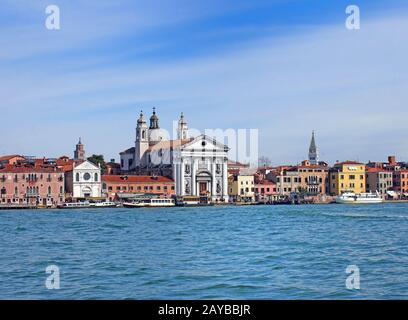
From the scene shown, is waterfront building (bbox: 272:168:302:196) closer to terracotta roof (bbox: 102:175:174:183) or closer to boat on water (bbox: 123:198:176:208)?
terracotta roof (bbox: 102:175:174:183)

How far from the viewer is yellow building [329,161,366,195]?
4306 cm

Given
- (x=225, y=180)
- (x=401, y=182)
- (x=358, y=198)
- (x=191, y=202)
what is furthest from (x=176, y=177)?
(x=401, y=182)

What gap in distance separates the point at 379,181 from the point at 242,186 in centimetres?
835

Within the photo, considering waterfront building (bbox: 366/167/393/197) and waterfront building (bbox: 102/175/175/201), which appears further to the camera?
waterfront building (bbox: 366/167/393/197)

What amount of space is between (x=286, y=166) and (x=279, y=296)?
4010 cm

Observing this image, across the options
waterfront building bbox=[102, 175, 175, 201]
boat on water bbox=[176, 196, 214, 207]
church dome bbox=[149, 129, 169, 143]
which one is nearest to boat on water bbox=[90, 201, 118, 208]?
waterfront building bbox=[102, 175, 175, 201]

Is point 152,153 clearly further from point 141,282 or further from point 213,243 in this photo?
point 141,282

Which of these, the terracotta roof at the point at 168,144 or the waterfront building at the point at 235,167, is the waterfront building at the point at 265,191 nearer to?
the waterfront building at the point at 235,167

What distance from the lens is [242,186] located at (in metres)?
42.0

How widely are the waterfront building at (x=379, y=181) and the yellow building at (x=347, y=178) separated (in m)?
0.62

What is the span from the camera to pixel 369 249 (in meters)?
9.63

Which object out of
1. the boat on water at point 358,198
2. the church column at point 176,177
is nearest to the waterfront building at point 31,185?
the church column at point 176,177

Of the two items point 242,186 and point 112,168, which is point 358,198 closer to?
point 242,186

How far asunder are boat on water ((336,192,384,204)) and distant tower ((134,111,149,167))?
37.6ft
